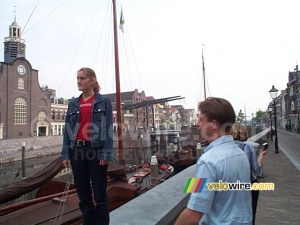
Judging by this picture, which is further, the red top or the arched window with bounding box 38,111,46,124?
the arched window with bounding box 38,111,46,124

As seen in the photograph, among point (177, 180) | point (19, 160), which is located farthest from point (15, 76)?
point (177, 180)

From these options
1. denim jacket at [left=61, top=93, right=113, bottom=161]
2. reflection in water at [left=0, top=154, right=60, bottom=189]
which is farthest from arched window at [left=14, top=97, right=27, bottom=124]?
denim jacket at [left=61, top=93, right=113, bottom=161]

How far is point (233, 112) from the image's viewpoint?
146cm

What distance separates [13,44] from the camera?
4356 centimetres

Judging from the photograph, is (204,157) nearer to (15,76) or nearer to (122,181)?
(122,181)

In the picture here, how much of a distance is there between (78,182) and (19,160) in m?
29.3

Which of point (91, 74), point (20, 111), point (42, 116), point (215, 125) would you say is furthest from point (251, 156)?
point (42, 116)

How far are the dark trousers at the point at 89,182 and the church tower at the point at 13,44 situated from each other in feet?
153

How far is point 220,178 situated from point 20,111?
44.1 m

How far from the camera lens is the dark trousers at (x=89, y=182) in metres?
2.35

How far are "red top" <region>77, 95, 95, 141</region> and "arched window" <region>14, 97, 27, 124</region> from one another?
136ft

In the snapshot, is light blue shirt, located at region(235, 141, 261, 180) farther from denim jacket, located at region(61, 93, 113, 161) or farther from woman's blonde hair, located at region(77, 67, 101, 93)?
woman's blonde hair, located at region(77, 67, 101, 93)

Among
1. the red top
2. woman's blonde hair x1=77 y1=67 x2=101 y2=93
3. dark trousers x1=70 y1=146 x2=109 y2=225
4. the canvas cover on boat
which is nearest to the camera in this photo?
dark trousers x1=70 y1=146 x2=109 y2=225

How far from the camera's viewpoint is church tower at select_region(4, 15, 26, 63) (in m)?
42.7
